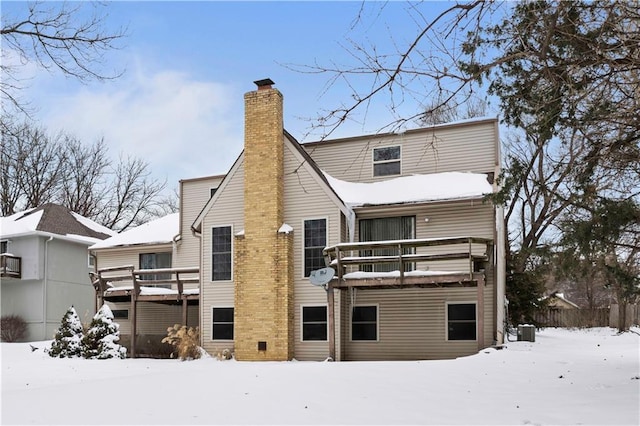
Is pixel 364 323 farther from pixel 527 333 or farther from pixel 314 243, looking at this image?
pixel 527 333

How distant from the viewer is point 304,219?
18219 millimetres

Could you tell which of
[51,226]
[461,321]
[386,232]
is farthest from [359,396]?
[51,226]

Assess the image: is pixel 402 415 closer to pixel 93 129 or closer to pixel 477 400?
pixel 477 400

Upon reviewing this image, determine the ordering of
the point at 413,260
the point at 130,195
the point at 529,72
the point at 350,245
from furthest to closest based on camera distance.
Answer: the point at 130,195 < the point at 350,245 < the point at 413,260 < the point at 529,72

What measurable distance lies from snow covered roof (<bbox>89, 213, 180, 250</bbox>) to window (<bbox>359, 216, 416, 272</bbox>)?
27.0 ft

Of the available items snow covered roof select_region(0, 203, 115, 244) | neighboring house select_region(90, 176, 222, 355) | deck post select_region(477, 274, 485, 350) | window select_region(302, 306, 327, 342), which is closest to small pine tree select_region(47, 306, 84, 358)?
neighboring house select_region(90, 176, 222, 355)

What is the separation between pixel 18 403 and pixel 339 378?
16.2 ft

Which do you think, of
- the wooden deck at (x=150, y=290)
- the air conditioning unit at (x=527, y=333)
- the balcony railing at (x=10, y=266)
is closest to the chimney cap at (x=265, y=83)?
the wooden deck at (x=150, y=290)

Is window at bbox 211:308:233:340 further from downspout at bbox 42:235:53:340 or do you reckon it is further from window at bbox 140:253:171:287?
downspout at bbox 42:235:53:340

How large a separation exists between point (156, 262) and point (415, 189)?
36.2 feet

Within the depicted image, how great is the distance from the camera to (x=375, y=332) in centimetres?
1780

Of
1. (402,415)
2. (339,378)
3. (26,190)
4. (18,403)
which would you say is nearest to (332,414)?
(402,415)

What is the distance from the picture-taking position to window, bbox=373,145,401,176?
62.8 feet

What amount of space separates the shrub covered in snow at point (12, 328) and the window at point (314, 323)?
55.3 ft
